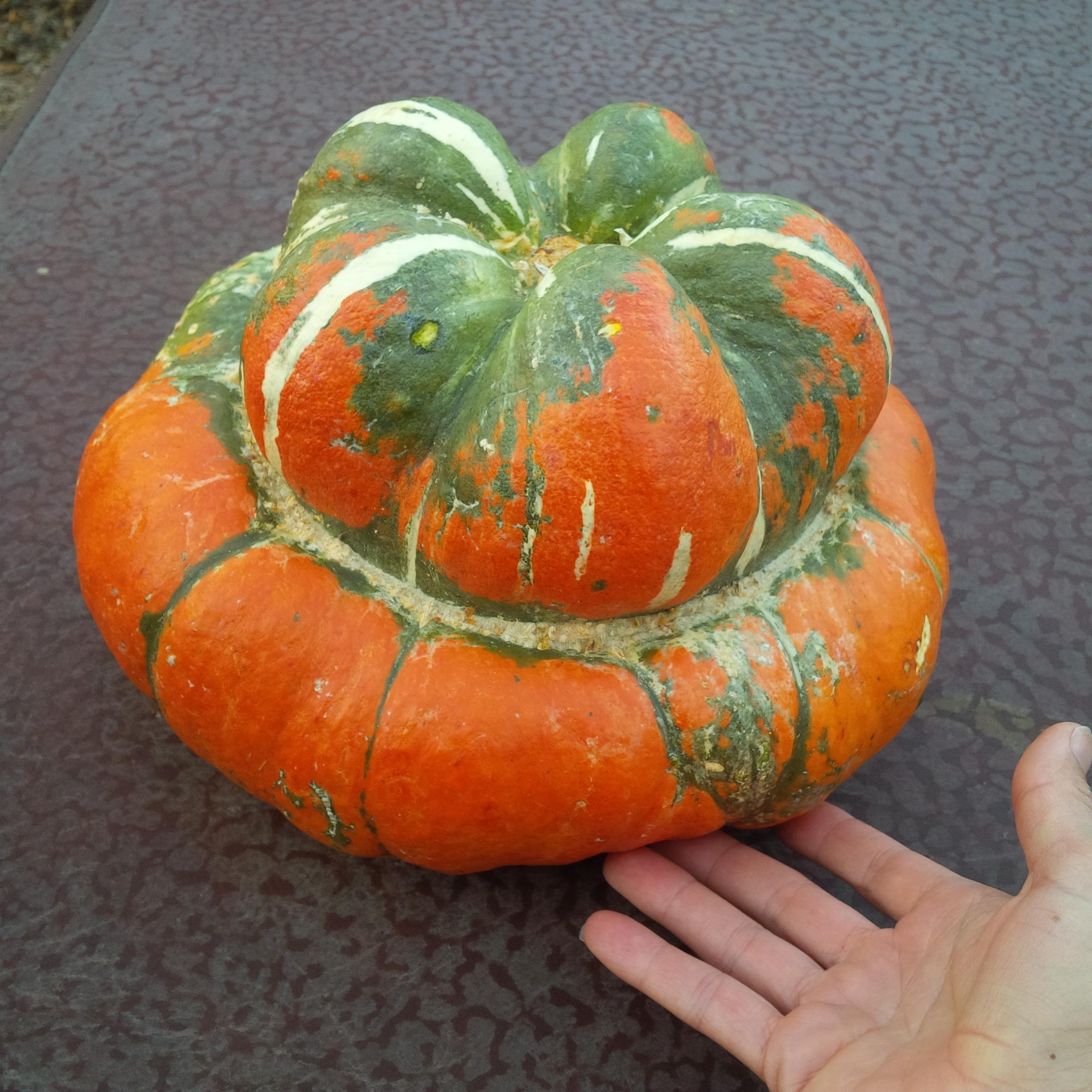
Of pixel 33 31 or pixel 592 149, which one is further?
pixel 33 31

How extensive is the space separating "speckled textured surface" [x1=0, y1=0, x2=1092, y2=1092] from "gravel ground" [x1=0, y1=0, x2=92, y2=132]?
302 millimetres

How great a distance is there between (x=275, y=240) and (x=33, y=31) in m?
1.23

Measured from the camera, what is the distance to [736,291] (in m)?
0.87

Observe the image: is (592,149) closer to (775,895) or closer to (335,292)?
(335,292)

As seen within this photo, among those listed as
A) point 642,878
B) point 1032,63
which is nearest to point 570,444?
point 642,878

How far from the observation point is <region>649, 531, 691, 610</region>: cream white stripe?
0.79 metres

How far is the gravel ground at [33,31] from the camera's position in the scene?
94.4 inches

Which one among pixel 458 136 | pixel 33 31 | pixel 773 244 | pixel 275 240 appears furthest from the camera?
pixel 33 31

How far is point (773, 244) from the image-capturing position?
2.85 ft

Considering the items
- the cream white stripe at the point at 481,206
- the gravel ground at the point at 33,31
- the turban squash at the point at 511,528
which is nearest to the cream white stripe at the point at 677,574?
the turban squash at the point at 511,528

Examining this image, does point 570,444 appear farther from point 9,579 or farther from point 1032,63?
point 1032,63

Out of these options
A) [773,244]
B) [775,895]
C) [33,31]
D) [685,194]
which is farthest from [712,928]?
[33,31]

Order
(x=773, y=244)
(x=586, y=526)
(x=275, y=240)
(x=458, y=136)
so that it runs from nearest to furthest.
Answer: (x=586, y=526)
(x=773, y=244)
(x=458, y=136)
(x=275, y=240)

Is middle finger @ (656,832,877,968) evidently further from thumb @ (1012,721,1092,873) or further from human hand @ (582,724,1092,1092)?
thumb @ (1012,721,1092,873)
